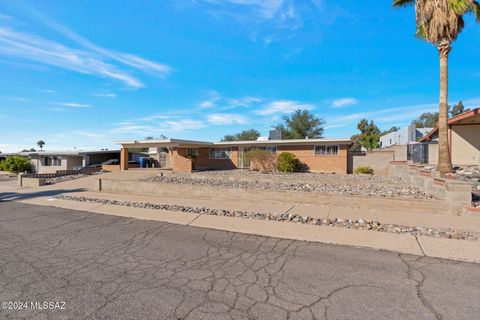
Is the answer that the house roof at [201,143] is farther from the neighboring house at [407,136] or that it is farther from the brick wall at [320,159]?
the neighboring house at [407,136]

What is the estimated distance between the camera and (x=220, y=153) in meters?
25.6

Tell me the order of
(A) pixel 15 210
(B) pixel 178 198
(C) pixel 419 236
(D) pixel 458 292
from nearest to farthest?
1. (D) pixel 458 292
2. (C) pixel 419 236
3. (A) pixel 15 210
4. (B) pixel 178 198

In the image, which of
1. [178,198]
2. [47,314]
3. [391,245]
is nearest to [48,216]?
[178,198]

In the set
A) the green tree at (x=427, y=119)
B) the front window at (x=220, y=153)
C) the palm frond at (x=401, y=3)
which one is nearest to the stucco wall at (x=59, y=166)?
the front window at (x=220, y=153)

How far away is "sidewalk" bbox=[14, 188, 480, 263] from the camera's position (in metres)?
4.86

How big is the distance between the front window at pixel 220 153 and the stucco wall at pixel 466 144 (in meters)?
17.3

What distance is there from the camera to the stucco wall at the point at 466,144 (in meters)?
16.0

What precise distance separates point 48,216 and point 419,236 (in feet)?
33.2

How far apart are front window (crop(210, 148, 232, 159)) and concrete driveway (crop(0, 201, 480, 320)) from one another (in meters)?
19.6

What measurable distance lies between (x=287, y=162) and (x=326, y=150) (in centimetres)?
351

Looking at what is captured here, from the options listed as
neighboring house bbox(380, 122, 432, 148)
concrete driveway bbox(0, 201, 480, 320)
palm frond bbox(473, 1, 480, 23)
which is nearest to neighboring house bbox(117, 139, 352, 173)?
palm frond bbox(473, 1, 480, 23)

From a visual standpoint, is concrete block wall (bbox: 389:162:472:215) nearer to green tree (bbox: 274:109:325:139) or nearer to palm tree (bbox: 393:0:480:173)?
palm tree (bbox: 393:0:480:173)

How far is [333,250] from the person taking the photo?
4.79 m

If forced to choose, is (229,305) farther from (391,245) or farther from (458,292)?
(391,245)
